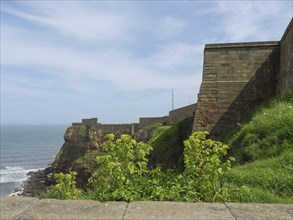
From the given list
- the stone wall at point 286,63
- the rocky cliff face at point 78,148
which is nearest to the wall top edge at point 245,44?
the stone wall at point 286,63

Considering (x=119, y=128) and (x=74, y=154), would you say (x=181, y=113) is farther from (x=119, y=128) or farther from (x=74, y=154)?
(x=74, y=154)

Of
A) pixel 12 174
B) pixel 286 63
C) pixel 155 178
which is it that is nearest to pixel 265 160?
pixel 155 178

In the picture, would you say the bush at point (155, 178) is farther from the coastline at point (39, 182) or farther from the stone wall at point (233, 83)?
the coastline at point (39, 182)

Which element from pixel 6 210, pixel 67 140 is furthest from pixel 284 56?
pixel 67 140

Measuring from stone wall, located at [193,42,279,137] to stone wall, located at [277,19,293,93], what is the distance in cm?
59

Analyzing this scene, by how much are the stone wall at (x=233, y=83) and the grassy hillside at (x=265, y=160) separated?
323 cm

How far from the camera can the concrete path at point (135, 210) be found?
2.97m

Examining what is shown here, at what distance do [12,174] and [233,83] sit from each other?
54.3m

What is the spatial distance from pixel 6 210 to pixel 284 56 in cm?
1162

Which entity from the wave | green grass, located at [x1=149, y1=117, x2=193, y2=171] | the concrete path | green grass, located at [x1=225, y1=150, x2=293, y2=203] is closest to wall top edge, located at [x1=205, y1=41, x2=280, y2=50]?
green grass, located at [x1=149, y1=117, x2=193, y2=171]

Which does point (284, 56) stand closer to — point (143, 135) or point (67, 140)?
point (143, 135)

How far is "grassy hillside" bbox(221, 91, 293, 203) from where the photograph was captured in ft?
14.1

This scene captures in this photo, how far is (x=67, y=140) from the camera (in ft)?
178

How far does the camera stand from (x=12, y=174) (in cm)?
5941
